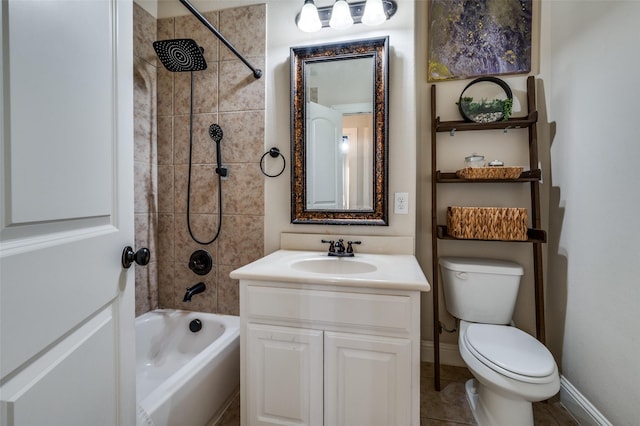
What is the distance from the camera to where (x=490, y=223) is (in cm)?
149

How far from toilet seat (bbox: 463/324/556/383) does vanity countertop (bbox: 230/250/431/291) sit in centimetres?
45

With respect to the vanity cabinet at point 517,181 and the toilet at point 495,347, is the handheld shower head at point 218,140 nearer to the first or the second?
the vanity cabinet at point 517,181

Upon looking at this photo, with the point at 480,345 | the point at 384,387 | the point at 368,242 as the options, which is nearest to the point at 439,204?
the point at 368,242

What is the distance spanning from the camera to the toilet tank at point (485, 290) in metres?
1.51

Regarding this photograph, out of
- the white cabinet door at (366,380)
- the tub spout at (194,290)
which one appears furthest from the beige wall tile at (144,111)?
the white cabinet door at (366,380)

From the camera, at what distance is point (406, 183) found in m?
1.55

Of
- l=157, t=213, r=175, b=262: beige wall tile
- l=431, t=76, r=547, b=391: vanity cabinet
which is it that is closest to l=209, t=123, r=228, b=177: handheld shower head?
l=157, t=213, r=175, b=262: beige wall tile

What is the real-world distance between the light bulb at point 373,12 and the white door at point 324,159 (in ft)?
1.64

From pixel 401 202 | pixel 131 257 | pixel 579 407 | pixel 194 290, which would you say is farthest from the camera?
pixel 194 290

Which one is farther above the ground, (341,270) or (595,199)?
(595,199)

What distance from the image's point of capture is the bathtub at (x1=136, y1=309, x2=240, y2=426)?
109 cm

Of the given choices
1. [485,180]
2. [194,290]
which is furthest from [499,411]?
[194,290]

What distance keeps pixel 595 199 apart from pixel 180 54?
2.21 metres

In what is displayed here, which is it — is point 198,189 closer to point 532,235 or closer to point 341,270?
point 341,270
